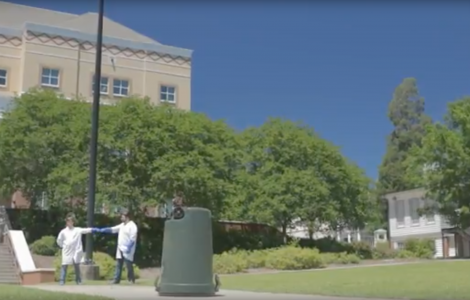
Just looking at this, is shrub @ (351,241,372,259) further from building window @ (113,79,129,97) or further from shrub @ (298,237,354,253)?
building window @ (113,79,129,97)

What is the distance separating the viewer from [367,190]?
4266cm

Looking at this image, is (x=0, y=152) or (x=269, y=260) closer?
(x=269, y=260)

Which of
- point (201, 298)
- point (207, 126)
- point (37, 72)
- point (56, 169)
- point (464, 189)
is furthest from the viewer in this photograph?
point (37, 72)

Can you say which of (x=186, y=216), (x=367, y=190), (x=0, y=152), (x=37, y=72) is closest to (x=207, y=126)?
(x=0, y=152)

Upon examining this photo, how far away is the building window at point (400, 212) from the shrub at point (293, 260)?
34074 mm

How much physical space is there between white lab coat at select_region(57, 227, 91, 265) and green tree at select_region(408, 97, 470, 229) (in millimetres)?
26255

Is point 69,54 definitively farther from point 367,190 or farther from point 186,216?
point 186,216

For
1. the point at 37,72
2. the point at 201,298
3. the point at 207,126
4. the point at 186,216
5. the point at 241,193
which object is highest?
the point at 37,72

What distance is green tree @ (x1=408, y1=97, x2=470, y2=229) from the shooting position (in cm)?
3816

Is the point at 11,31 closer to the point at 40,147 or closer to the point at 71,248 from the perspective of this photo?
the point at 40,147

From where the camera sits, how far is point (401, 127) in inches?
2894

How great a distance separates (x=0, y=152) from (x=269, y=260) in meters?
13.6

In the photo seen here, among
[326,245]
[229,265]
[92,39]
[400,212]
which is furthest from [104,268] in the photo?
[400,212]

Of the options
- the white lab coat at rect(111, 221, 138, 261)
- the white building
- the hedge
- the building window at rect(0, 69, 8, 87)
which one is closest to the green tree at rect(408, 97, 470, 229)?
the hedge
